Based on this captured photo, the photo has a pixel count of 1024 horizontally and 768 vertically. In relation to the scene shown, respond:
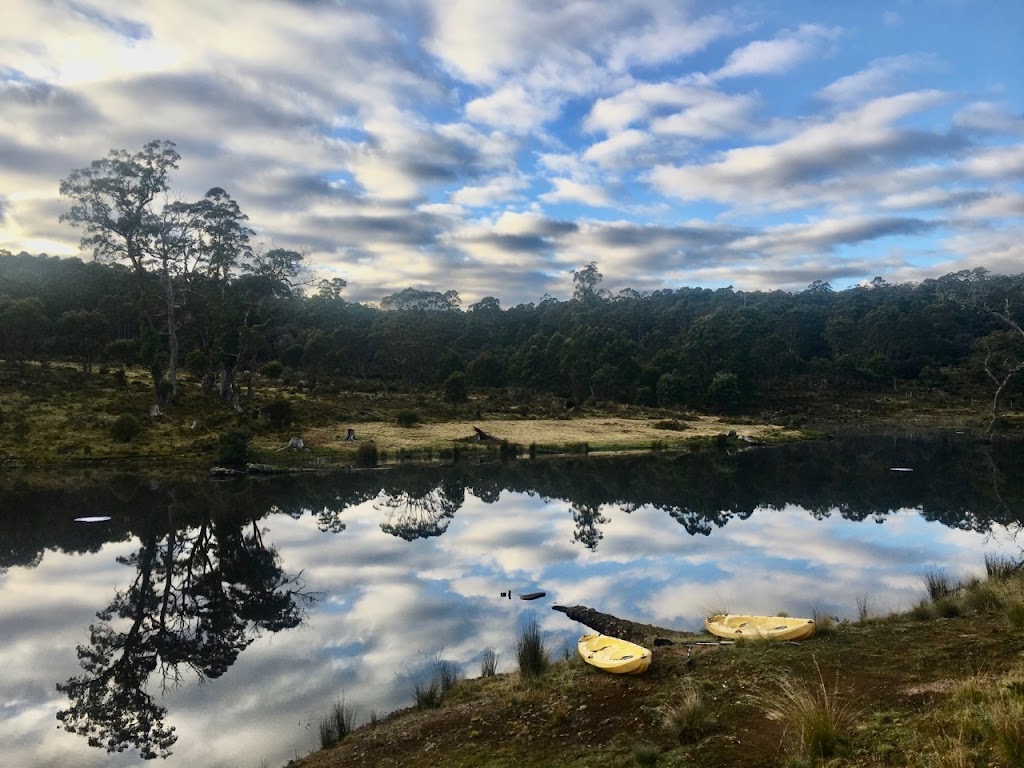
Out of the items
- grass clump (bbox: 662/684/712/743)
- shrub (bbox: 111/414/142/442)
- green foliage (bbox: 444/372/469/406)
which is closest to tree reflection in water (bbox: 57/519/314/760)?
grass clump (bbox: 662/684/712/743)

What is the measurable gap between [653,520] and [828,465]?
20.3 meters

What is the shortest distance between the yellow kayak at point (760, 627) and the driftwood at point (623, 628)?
0.60 metres

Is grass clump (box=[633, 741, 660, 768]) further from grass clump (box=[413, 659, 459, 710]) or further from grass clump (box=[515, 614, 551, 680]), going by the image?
grass clump (box=[413, 659, 459, 710])

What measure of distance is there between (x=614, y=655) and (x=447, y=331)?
318 feet

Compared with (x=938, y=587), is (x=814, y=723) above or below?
above

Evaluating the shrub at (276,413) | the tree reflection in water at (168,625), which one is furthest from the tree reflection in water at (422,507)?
the shrub at (276,413)

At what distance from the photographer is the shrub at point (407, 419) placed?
4933 cm

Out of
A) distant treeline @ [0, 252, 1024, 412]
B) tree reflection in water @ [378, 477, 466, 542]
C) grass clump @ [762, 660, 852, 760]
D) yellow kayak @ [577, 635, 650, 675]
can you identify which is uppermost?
distant treeline @ [0, 252, 1024, 412]

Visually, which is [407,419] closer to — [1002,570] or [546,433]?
[546,433]

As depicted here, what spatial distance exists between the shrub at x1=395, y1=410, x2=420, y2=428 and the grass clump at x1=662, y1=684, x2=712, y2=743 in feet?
138

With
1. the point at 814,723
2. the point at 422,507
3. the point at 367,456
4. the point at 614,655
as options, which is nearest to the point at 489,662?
the point at 614,655

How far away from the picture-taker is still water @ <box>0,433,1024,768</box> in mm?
10750

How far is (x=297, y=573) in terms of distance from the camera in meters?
18.3

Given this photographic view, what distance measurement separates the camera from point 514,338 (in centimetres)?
11206
